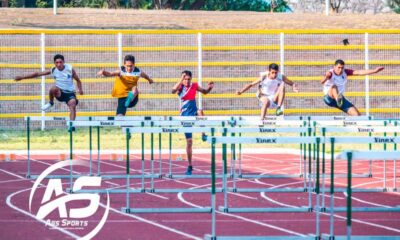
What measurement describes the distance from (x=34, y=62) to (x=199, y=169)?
41.3ft

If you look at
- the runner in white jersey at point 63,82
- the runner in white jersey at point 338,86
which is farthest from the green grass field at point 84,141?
the runner in white jersey at point 63,82

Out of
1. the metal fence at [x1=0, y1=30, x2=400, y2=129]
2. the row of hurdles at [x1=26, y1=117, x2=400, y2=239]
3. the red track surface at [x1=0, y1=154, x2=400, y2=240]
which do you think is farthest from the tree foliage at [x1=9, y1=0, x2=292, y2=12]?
the row of hurdles at [x1=26, y1=117, x2=400, y2=239]

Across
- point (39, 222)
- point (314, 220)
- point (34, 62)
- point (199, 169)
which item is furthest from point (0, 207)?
point (34, 62)

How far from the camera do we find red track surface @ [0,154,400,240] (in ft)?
36.0

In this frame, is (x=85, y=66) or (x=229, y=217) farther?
(x=85, y=66)

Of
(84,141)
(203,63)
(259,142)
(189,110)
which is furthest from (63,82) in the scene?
(203,63)

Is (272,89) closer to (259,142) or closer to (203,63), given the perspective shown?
(259,142)

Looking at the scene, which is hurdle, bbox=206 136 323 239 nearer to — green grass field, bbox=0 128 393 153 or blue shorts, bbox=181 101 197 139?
blue shorts, bbox=181 101 197 139

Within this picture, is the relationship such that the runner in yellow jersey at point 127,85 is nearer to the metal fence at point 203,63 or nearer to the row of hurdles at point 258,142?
the row of hurdles at point 258,142

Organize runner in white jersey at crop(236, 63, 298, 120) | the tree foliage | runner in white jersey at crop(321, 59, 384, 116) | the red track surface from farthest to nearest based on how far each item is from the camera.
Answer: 1. the tree foliage
2. runner in white jersey at crop(321, 59, 384, 116)
3. runner in white jersey at crop(236, 63, 298, 120)
4. the red track surface

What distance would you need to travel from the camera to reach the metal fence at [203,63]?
1168 inches

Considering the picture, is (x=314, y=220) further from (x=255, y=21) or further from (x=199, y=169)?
(x=255, y=21)

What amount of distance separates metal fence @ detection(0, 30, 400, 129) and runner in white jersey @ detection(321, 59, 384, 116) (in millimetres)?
9224

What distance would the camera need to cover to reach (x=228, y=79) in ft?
100
